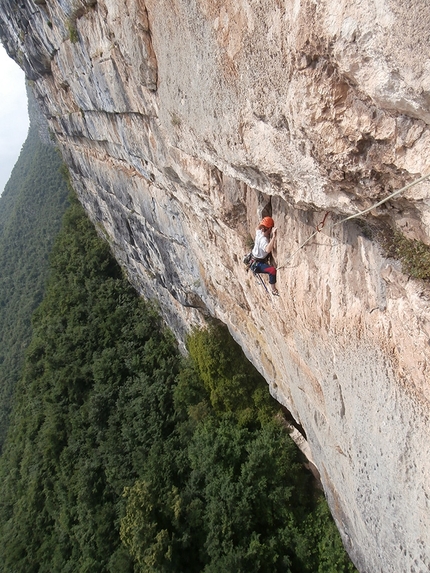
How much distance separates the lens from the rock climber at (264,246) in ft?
14.2

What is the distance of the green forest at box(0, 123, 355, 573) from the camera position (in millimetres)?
8875

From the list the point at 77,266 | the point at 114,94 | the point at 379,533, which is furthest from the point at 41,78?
the point at 379,533

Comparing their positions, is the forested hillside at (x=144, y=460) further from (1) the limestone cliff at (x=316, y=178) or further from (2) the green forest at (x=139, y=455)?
(1) the limestone cliff at (x=316, y=178)

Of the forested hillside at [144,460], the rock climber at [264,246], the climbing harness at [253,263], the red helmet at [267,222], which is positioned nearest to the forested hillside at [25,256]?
the forested hillside at [144,460]

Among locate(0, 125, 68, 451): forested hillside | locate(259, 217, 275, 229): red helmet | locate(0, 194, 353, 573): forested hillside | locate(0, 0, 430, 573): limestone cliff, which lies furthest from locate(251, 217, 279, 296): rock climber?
locate(0, 125, 68, 451): forested hillside

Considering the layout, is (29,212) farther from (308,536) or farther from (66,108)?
(308,536)

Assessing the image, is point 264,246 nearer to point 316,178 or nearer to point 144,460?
point 316,178

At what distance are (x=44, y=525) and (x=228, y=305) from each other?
10.2 meters

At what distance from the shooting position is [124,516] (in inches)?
401

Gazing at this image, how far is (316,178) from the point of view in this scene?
112 inches

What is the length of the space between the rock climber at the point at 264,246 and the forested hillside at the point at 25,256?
19543 millimetres

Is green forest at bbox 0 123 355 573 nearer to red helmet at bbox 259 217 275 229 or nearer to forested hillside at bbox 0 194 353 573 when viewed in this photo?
forested hillside at bbox 0 194 353 573

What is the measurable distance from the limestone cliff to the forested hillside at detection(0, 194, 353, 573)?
277 centimetres

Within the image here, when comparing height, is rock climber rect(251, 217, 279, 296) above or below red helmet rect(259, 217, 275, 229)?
below
